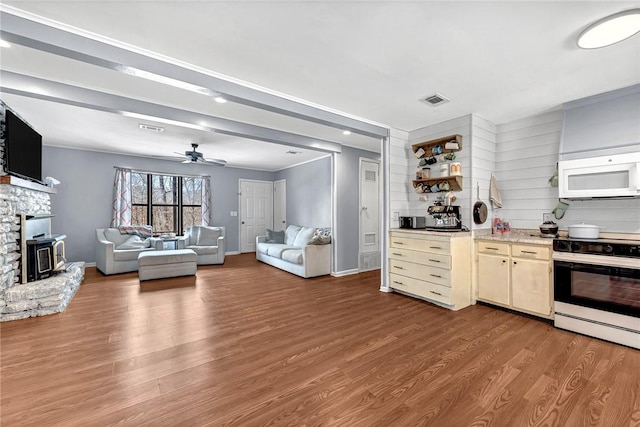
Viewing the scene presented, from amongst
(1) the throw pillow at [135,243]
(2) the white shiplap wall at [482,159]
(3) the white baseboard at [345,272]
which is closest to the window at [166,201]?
(1) the throw pillow at [135,243]

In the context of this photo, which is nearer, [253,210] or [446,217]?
[446,217]

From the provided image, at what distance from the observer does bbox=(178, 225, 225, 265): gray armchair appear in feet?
20.7

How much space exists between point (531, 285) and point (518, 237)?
1.91 ft

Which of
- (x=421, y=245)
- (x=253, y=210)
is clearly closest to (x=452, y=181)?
(x=421, y=245)

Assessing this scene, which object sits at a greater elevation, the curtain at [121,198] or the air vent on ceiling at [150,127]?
the air vent on ceiling at [150,127]

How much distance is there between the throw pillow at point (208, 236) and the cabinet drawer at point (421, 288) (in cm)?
441

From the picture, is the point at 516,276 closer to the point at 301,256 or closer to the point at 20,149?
the point at 301,256

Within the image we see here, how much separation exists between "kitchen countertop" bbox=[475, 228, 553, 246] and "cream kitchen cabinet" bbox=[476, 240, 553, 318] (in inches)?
2.1

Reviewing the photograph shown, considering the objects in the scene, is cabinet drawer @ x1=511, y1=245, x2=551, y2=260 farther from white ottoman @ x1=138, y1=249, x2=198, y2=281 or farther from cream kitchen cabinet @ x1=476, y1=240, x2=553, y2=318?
white ottoman @ x1=138, y1=249, x2=198, y2=281

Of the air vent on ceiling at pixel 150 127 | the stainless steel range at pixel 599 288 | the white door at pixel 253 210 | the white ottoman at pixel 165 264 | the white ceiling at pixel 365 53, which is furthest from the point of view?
the white door at pixel 253 210

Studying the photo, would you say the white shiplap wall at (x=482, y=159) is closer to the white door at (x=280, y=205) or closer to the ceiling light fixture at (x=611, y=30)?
the ceiling light fixture at (x=611, y=30)

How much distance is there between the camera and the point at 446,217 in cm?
382

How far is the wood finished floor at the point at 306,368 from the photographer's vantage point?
65.4 inches

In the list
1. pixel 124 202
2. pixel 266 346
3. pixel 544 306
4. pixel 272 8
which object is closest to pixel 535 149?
pixel 544 306
